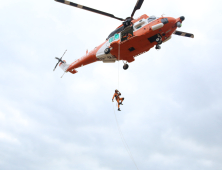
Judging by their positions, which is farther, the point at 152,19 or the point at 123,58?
the point at 123,58

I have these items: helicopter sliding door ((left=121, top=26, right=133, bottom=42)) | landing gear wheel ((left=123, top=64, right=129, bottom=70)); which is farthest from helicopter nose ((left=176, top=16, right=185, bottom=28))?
landing gear wheel ((left=123, top=64, right=129, bottom=70))

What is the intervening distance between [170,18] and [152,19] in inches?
59.9

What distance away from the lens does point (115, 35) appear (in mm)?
20906

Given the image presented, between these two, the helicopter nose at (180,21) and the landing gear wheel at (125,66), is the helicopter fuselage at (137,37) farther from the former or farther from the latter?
the landing gear wheel at (125,66)

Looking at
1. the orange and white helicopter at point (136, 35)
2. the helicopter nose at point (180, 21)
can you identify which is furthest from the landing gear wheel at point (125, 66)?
the helicopter nose at point (180, 21)

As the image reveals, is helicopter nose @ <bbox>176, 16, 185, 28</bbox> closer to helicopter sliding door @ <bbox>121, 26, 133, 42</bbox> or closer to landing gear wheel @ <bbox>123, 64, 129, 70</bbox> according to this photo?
helicopter sliding door @ <bbox>121, 26, 133, 42</bbox>

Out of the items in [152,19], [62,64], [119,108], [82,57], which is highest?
[62,64]

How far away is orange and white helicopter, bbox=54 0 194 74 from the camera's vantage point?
18250mm

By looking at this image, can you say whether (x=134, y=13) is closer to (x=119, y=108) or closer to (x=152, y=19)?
(x=152, y=19)

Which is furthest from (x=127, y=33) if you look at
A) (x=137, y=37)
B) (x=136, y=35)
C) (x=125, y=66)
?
(x=125, y=66)

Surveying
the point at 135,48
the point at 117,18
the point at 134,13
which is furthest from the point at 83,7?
the point at 135,48

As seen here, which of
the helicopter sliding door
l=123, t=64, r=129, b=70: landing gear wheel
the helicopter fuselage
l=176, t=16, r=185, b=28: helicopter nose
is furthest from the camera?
l=123, t=64, r=129, b=70: landing gear wheel

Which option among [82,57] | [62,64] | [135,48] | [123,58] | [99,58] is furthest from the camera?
[62,64]

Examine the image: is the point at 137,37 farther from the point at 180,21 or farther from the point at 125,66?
the point at 125,66
